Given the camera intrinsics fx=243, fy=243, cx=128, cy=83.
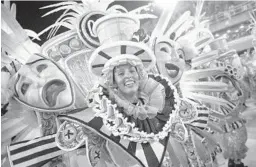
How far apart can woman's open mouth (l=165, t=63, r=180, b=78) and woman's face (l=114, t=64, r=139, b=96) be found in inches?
13.8

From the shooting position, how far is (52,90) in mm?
1102

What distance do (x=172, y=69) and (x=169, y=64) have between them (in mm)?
36

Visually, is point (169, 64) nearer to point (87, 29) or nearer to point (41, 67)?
point (87, 29)

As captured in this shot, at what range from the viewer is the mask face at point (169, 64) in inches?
52.2

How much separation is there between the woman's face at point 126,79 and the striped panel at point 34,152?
14.8 inches

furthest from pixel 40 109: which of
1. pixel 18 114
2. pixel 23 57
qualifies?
pixel 23 57

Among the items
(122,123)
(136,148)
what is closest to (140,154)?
(136,148)

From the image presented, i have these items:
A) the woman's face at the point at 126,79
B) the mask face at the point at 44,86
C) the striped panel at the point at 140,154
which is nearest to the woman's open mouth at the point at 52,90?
the mask face at the point at 44,86

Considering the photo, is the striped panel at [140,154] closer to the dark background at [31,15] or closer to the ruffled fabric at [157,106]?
the ruffled fabric at [157,106]

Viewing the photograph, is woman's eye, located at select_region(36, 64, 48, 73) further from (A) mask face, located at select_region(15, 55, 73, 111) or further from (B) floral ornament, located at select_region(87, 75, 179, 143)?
(B) floral ornament, located at select_region(87, 75, 179, 143)

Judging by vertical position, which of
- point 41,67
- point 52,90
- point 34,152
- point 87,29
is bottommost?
point 34,152

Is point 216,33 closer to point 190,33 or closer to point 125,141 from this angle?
point 190,33

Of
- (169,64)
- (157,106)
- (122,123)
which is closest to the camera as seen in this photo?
(122,123)

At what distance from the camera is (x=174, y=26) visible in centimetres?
155
